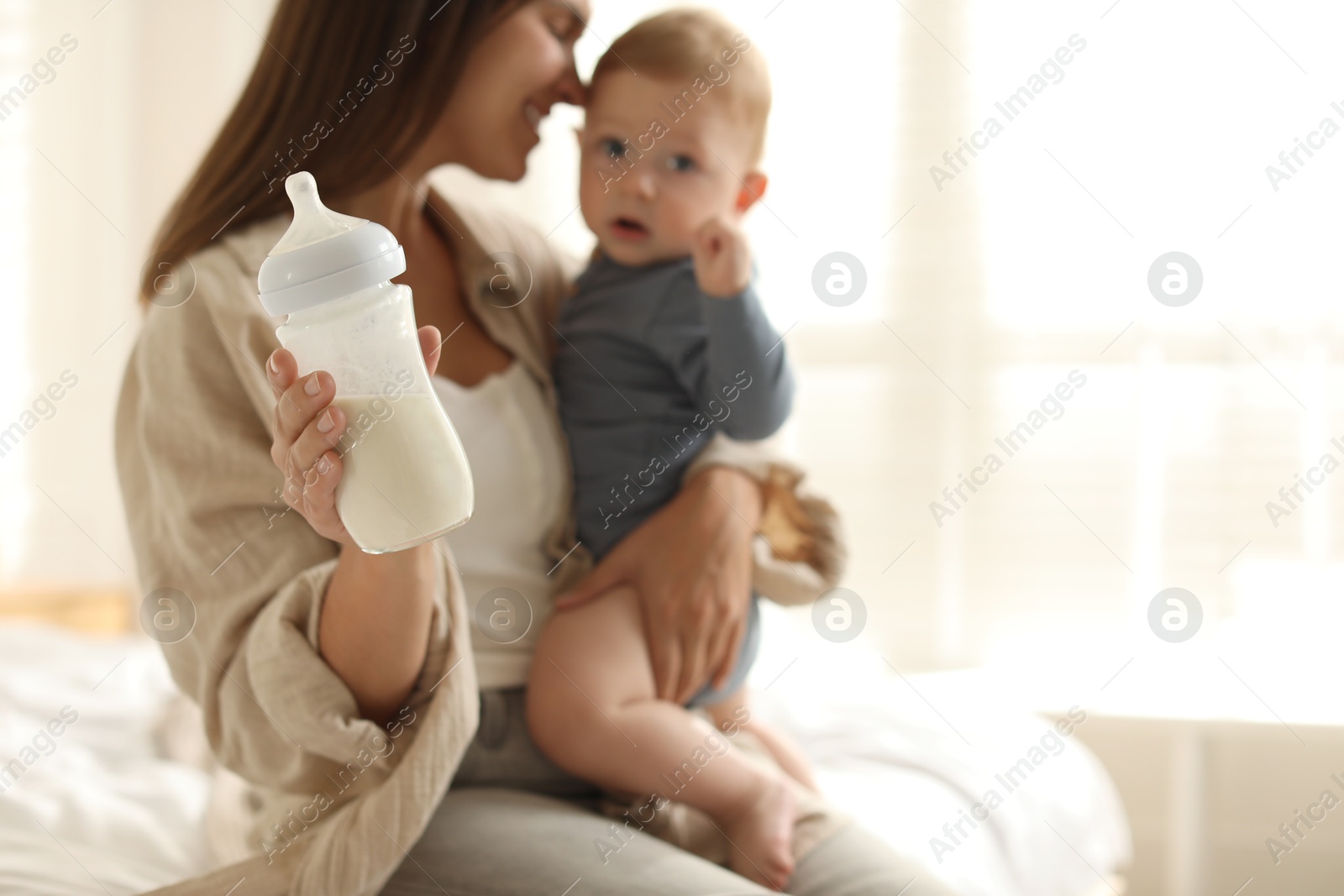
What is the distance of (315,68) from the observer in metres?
1.03

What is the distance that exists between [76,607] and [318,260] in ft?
7.56

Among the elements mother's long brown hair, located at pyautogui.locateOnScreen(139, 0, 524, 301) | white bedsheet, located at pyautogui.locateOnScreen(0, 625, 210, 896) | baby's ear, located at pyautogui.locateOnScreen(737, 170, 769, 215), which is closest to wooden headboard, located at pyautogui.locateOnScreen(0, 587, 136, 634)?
white bedsheet, located at pyautogui.locateOnScreen(0, 625, 210, 896)

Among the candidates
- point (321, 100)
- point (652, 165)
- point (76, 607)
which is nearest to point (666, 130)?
point (652, 165)

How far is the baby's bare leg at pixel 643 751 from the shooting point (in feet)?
3.04

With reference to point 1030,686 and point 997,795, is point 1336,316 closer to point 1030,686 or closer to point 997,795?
point 1030,686

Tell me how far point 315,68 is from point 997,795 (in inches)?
43.6

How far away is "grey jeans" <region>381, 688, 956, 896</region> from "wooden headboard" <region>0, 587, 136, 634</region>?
6.05 feet

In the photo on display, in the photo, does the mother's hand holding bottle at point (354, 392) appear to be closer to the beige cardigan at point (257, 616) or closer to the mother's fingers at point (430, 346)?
the mother's fingers at point (430, 346)

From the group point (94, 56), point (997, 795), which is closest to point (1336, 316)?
point (997, 795)

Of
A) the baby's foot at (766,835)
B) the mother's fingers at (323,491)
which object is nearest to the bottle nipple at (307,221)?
the mother's fingers at (323,491)

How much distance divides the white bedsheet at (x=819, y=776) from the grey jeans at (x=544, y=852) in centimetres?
13

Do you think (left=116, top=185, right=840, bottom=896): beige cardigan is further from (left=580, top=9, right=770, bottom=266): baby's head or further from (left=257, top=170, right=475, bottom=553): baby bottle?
(left=580, top=9, right=770, bottom=266): baby's head

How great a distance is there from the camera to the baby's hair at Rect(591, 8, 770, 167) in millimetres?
1082

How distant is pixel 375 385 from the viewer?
0.64 meters
